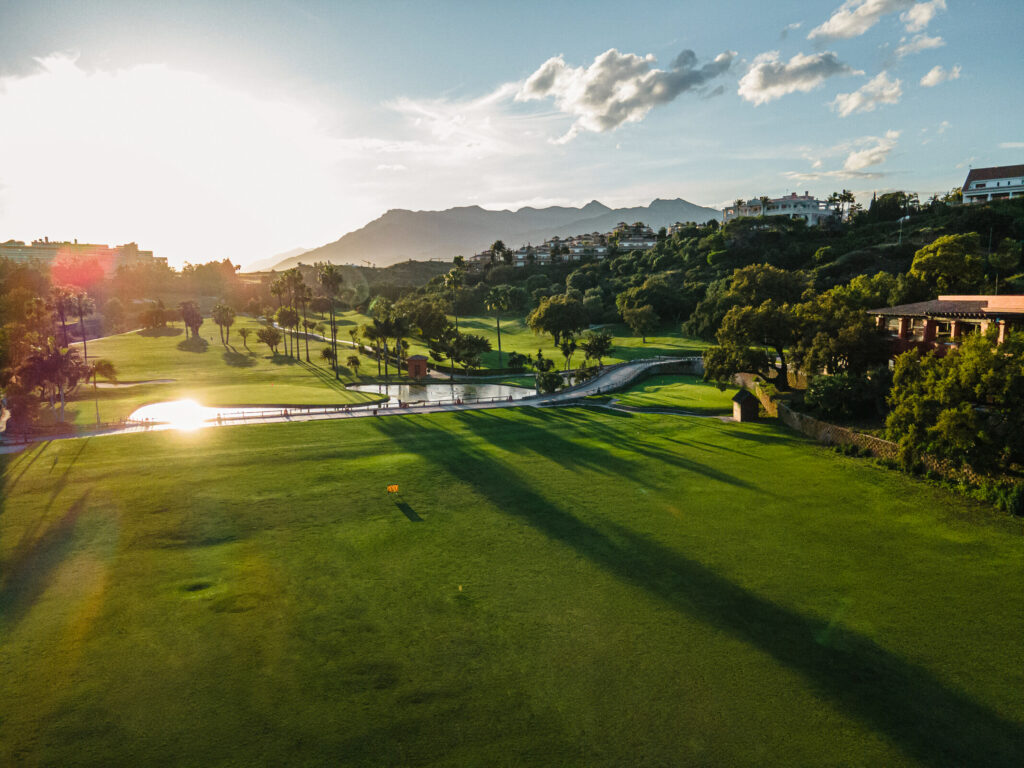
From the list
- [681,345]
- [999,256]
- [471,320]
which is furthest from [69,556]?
[471,320]

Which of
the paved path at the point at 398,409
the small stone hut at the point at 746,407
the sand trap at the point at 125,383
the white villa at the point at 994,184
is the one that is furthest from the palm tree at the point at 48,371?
the white villa at the point at 994,184

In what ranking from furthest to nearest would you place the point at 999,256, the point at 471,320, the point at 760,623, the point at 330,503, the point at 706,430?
the point at 471,320 → the point at 999,256 → the point at 706,430 → the point at 330,503 → the point at 760,623

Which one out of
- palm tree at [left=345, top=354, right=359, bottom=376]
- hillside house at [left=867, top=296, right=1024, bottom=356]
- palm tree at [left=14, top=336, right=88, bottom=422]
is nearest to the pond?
palm tree at [left=345, top=354, right=359, bottom=376]

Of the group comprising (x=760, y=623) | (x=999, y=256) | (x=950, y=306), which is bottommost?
(x=760, y=623)

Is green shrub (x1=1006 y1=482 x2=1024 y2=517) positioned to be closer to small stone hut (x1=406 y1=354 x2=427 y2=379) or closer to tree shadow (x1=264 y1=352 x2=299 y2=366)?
small stone hut (x1=406 y1=354 x2=427 y2=379)

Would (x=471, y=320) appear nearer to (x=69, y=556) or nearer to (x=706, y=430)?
(x=706, y=430)

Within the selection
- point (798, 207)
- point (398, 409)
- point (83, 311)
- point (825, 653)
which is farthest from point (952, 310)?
point (798, 207)
